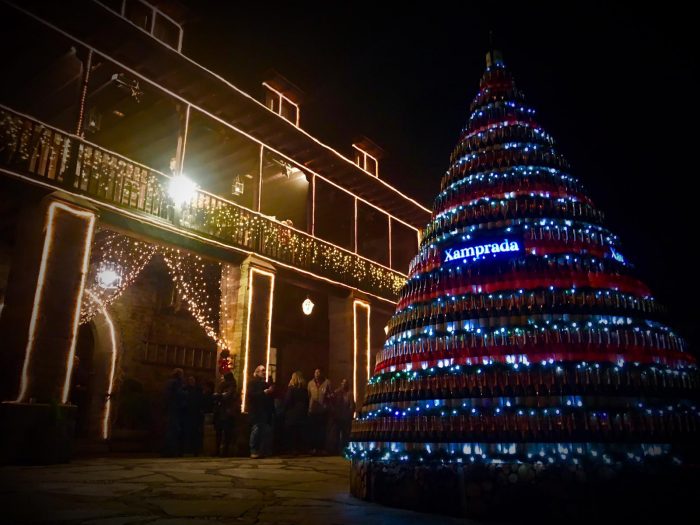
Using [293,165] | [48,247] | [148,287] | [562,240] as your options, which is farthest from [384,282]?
[562,240]

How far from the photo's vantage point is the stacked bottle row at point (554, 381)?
3445 millimetres

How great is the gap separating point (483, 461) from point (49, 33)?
33.8ft

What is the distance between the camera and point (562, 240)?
413cm

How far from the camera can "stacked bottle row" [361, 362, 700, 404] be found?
345 centimetres

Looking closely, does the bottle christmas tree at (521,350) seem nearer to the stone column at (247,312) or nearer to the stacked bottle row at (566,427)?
the stacked bottle row at (566,427)

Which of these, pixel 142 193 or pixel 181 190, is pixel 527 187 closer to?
pixel 142 193

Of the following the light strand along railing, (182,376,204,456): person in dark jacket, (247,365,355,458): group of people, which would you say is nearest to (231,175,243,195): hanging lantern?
the light strand along railing

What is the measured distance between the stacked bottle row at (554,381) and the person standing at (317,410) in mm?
7965

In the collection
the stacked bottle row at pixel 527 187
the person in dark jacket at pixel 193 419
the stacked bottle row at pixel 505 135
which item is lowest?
the person in dark jacket at pixel 193 419

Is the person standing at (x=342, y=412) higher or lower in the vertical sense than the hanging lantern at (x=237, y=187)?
lower

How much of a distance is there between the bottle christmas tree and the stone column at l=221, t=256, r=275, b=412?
23.7 feet

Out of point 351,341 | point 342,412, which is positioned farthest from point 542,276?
point 351,341

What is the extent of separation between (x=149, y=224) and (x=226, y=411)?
416 cm

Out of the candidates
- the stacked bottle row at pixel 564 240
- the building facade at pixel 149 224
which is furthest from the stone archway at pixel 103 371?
the stacked bottle row at pixel 564 240
